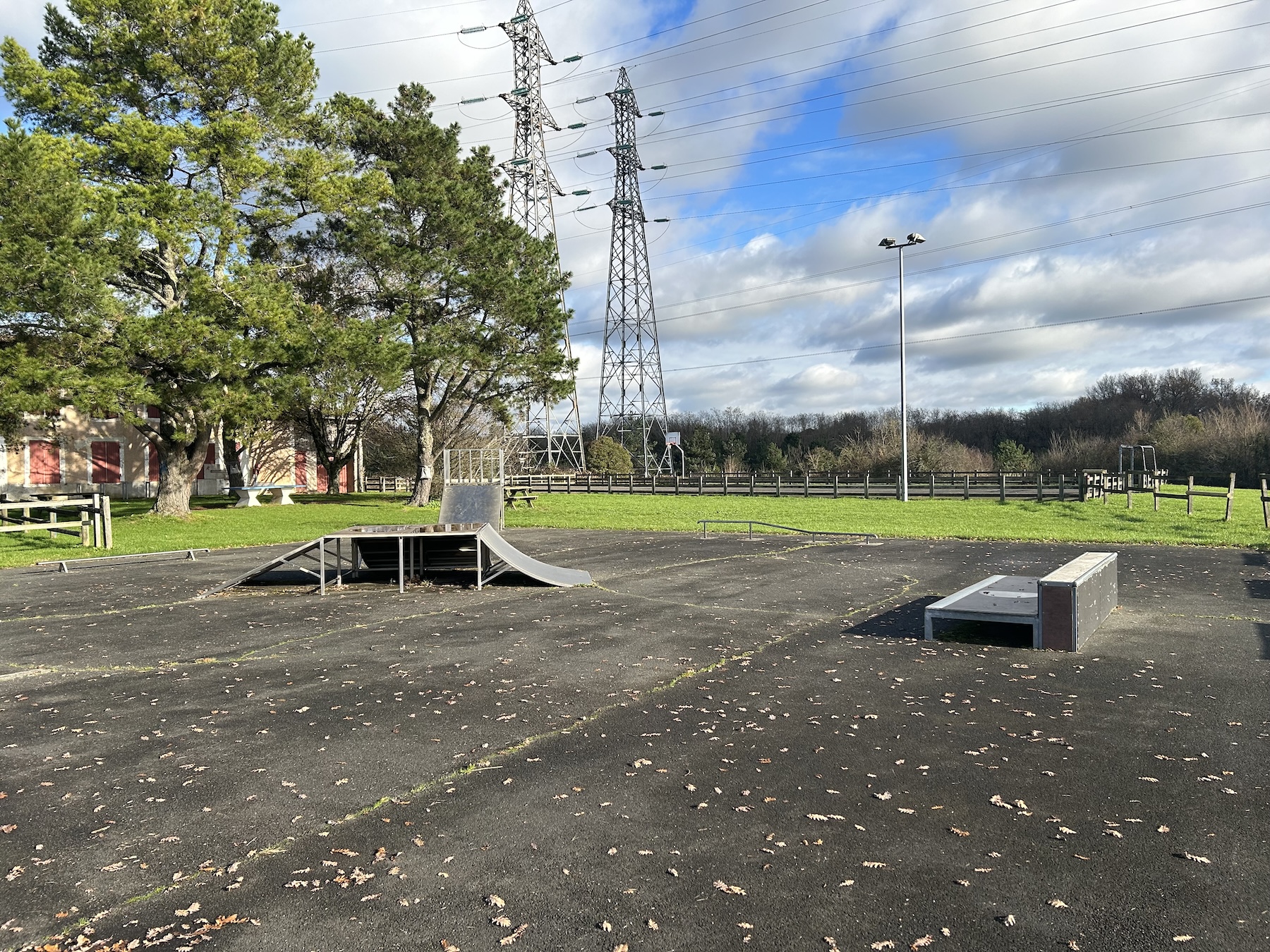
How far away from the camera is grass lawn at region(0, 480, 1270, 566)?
67.8 feet

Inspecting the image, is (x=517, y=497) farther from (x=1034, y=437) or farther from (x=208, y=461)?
(x=1034, y=437)

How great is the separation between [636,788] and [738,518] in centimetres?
2544

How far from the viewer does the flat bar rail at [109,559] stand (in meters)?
16.6

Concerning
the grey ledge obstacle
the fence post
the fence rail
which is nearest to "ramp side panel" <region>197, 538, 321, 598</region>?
the grey ledge obstacle

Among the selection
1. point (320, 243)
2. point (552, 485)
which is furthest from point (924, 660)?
A: point (552, 485)

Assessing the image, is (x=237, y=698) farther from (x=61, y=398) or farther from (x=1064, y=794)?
(x=61, y=398)

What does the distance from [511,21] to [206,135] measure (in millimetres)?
25558

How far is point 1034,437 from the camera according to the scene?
82438mm

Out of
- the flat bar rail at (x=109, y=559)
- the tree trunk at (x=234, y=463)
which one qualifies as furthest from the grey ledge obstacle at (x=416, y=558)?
the tree trunk at (x=234, y=463)

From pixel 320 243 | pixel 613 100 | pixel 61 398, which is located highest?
pixel 613 100

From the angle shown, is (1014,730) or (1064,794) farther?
(1014,730)

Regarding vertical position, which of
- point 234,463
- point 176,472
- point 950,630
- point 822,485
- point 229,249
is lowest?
point 950,630

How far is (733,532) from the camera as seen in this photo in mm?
24531

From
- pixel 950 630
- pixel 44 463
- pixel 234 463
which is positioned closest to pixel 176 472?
pixel 234 463
